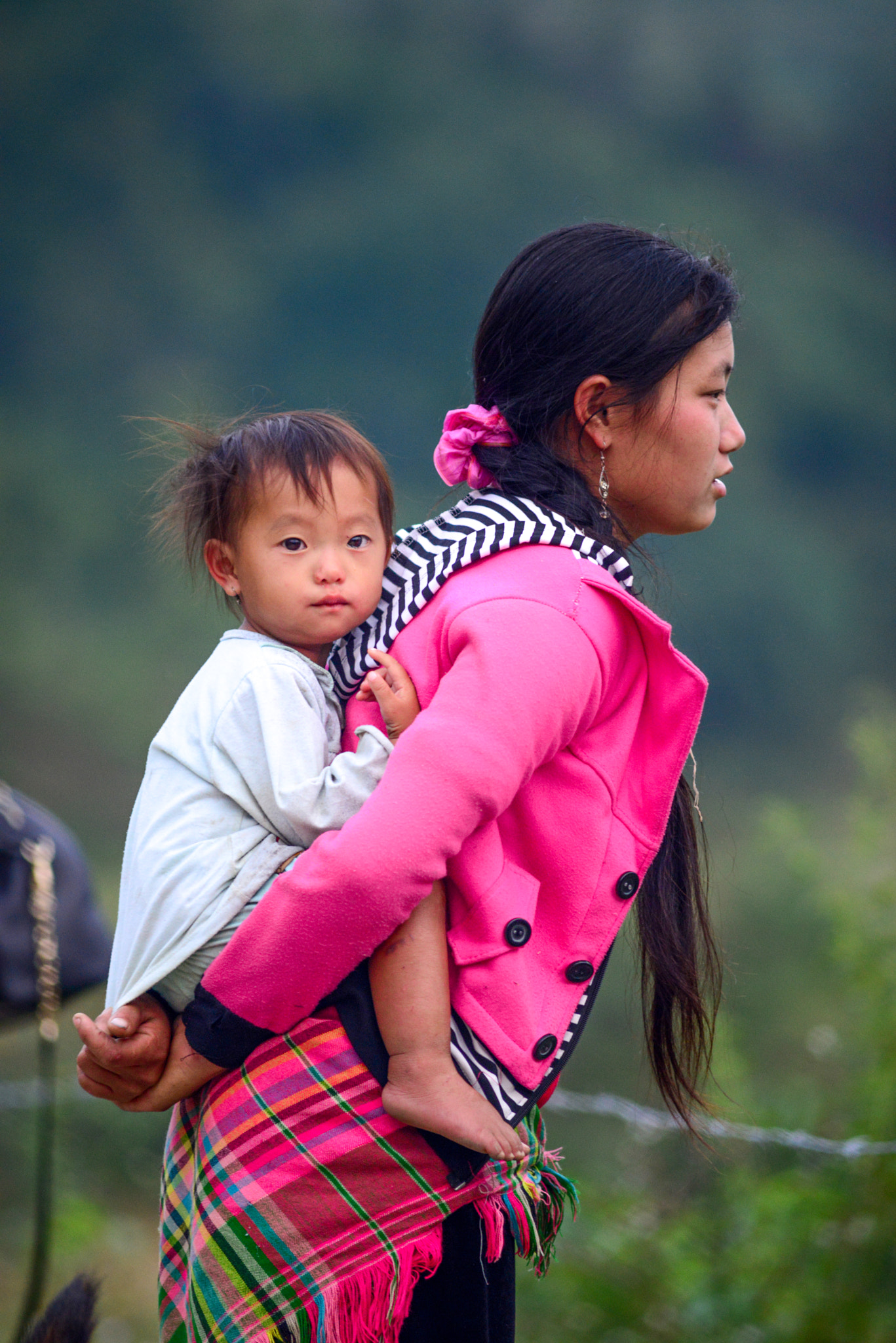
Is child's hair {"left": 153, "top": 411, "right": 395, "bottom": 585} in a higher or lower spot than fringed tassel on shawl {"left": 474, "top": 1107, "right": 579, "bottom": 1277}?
higher

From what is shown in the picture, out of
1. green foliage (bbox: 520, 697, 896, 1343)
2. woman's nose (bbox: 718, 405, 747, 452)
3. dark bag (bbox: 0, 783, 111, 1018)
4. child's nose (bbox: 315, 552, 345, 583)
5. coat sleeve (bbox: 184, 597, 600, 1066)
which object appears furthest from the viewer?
green foliage (bbox: 520, 697, 896, 1343)

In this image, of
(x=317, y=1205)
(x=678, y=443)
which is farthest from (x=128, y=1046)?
(x=678, y=443)

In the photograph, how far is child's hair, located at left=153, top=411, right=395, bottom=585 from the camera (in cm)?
151

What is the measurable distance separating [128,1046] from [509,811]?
52 centimetres

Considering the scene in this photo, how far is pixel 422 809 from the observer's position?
1.23 metres

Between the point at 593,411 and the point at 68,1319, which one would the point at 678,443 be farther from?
the point at 68,1319

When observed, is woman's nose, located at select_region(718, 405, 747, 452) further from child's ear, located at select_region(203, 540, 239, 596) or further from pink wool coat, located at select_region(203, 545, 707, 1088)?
child's ear, located at select_region(203, 540, 239, 596)

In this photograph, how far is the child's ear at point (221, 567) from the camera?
159 cm

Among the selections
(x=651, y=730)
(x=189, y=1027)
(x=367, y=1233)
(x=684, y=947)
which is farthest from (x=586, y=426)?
(x=367, y=1233)

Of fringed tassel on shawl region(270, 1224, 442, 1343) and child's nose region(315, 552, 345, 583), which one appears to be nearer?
fringed tassel on shawl region(270, 1224, 442, 1343)

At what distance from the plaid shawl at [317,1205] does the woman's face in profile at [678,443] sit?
78 centimetres

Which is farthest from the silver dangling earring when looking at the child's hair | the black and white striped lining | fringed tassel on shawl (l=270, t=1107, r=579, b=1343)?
fringed tassel on shawl (l=270, t=1107, r=579, b=1343)

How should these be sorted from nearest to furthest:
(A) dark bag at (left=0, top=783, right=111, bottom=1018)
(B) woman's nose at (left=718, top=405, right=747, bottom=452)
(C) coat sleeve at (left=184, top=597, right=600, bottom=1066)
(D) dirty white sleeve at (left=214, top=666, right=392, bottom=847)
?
1. (C) coat sleeve at (left=184, top=597, right=600, bottom=1066)
2. (D) dirty white sleeve at (left=214, top=666, right=392, bottom=847)
3. (B) woman's nose at (left=718, top=405, right=747, bottom=452)
4. (A) dark bag at (left=0, top=783, right=111, bottom=1018)

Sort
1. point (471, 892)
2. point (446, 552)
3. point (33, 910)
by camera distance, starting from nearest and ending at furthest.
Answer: point (471, 892)
point (446, 552)
point (33, 910)
